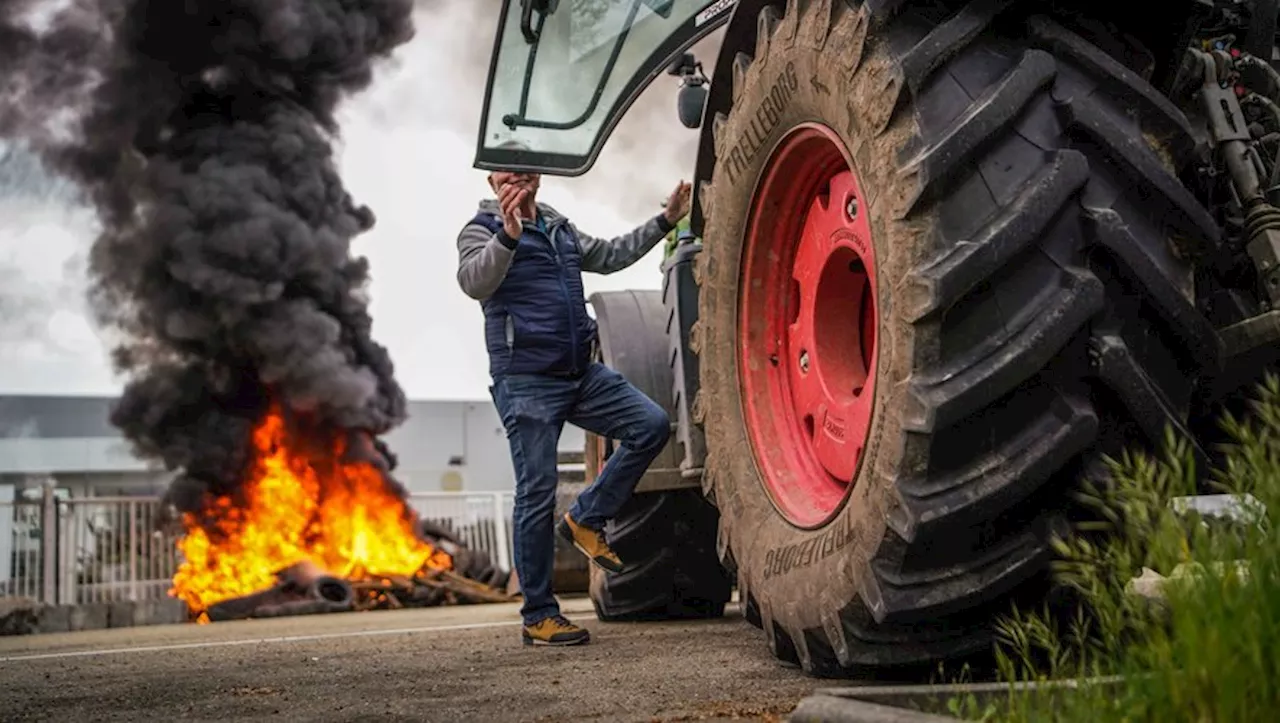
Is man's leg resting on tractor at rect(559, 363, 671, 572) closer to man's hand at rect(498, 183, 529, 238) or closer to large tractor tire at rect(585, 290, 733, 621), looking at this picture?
large tractor tire at rect(585, 290, 733, 621)

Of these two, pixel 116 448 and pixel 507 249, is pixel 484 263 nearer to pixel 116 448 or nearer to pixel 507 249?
pixel 507 249

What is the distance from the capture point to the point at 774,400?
352 centimetres

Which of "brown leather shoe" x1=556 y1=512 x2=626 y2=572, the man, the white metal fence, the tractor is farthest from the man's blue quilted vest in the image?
the white metal fence

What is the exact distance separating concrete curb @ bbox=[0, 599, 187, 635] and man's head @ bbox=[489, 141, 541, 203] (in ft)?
22.6

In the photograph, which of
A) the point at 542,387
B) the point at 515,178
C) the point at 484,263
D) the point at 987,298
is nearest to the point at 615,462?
the point at 542,387

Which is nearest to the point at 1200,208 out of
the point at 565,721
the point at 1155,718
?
the point at 1155,718

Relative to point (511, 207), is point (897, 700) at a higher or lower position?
lower

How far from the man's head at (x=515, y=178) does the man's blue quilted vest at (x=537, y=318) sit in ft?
0.56

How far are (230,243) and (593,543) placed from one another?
648 inches

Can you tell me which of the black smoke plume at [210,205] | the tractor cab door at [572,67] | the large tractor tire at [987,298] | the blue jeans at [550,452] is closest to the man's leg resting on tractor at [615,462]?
the blue jeans at [550,452]

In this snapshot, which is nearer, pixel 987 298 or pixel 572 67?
pixel 987 298

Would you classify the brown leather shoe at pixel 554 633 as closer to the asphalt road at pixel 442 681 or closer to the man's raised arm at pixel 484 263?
the asphalt road at pixel 442 681

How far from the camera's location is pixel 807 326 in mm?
3340

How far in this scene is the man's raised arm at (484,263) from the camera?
481 cm
